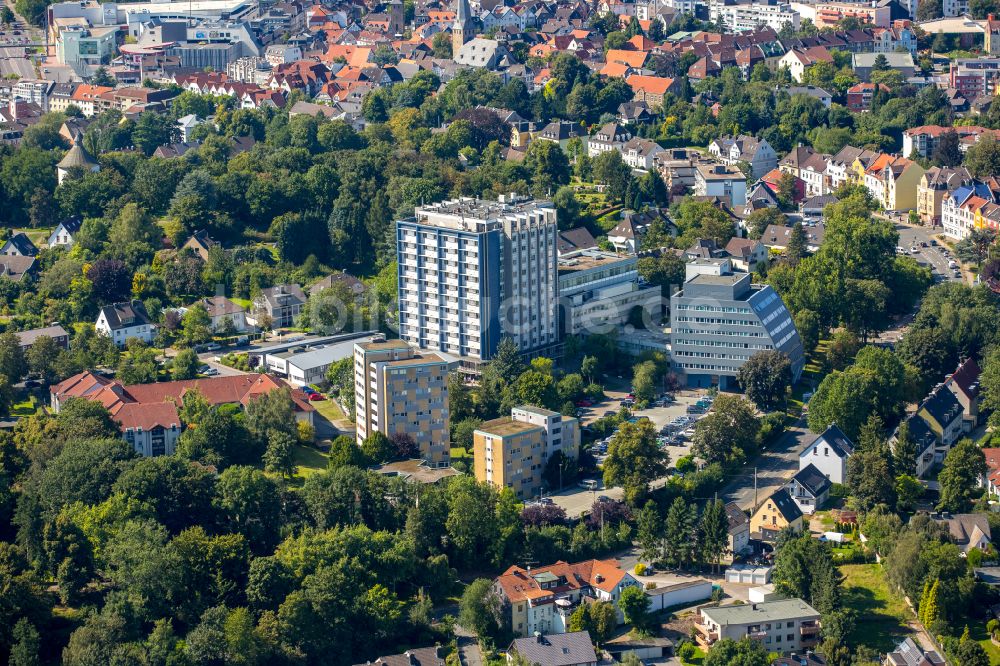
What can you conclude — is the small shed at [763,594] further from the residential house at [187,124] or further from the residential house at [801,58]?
the residential house at [801,58]

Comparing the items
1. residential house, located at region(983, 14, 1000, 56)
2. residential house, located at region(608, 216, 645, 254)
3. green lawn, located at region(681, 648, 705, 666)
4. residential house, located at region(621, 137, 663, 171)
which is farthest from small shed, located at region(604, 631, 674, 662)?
residential house, located at region(983, 14, 1000, 56)

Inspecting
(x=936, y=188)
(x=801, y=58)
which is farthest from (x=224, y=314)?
(x=801, y=58)

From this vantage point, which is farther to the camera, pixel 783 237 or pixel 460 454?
pixel 783 237

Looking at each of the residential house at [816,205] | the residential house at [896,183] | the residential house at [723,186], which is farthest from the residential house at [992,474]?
the residential house at [896,183]

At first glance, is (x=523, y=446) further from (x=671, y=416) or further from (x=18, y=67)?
(x=18, y=67)

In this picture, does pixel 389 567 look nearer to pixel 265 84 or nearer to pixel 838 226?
pixel 838 226

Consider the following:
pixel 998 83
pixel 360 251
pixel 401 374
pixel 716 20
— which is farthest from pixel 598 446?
pixel 716 20
